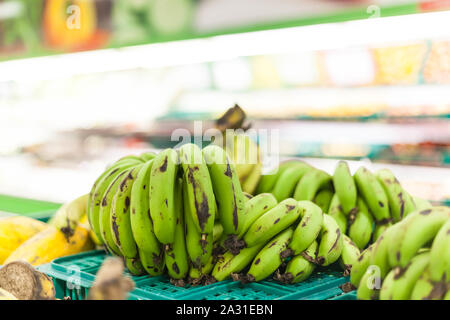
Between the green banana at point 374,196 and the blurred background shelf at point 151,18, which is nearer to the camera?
the green banana at point 374,196

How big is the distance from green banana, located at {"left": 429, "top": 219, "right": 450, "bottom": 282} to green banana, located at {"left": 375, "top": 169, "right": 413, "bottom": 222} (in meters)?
0.64

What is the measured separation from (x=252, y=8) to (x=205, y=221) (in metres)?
2.71

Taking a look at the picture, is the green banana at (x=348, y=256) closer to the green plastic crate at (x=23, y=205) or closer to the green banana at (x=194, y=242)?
the green banana at (x=194, y=242)

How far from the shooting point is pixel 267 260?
1.17 m

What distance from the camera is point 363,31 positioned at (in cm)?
Result: 326

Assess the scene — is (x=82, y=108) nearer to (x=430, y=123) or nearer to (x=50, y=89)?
(x=50, y=89)

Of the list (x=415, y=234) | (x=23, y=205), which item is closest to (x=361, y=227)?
(x=415, y=234)

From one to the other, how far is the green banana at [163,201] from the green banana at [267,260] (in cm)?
20

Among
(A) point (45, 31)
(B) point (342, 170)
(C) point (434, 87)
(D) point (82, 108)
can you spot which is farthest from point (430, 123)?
(A) point (45, 31)

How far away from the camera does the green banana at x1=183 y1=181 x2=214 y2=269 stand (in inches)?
46.0

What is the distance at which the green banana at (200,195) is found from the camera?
3.67 ft

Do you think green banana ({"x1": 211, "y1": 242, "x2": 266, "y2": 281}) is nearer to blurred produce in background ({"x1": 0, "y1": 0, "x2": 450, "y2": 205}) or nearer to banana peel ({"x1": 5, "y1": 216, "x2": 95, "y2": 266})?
banana peel ({"x1": 5, "y1": 216, "x2": 95, "y2": 266})

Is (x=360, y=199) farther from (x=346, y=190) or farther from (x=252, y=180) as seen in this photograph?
(x=252, y=180)

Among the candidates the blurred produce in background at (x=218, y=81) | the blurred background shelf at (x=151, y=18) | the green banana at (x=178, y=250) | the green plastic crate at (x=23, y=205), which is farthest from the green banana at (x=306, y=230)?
the green plastic crate at (x=23, y=205)
